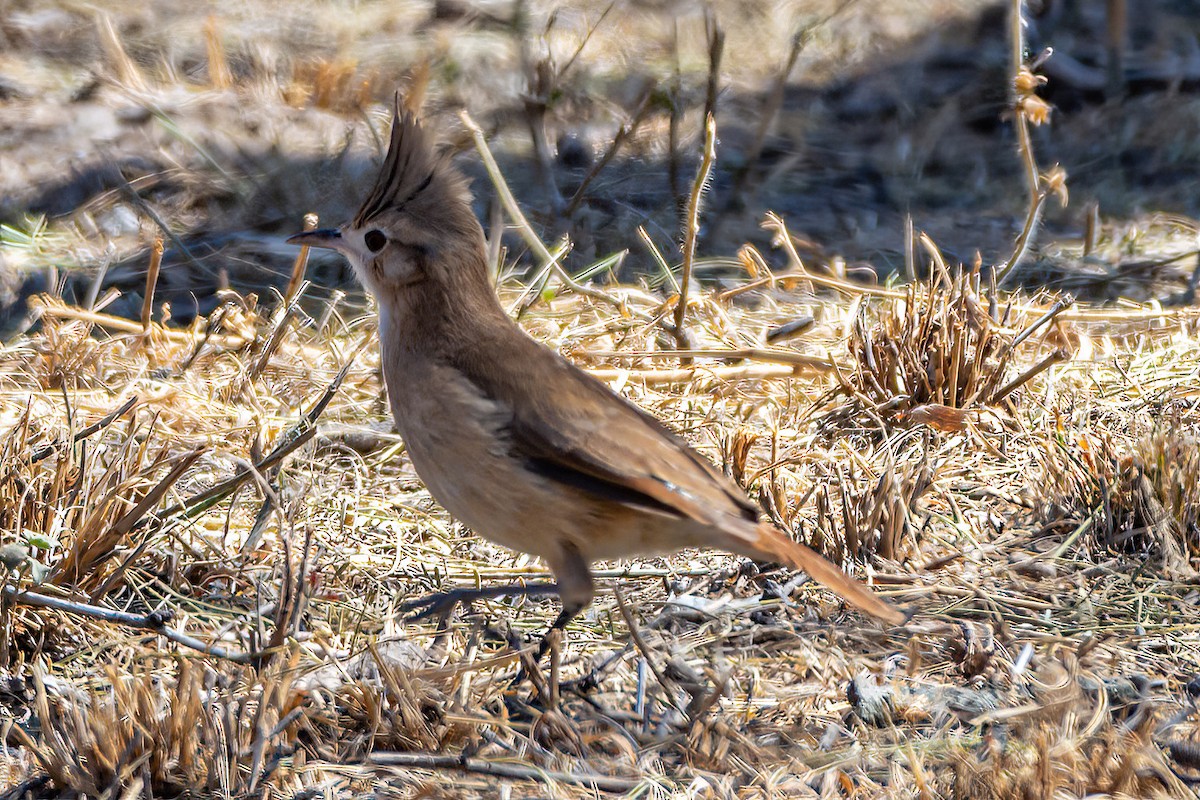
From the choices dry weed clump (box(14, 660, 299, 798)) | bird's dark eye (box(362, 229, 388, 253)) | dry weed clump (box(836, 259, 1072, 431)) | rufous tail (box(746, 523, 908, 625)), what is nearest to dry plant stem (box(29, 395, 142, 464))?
bird's dark eye (box(362, 229, 388, 253))

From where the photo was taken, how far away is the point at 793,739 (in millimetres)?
2807

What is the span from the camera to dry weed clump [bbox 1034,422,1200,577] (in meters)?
3.45

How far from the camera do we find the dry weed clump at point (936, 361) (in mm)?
4137

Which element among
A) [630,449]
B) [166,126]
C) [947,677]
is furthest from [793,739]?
[166,126]

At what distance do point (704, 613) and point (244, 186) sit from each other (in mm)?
3914

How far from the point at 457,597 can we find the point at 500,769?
0.56m

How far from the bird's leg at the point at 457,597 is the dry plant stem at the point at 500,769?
47cm

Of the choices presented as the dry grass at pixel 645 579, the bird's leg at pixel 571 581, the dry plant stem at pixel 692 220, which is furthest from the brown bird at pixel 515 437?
the dry plant stem at pixel 692 220

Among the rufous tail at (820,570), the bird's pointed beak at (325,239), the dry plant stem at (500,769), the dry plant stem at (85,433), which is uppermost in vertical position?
the bird's pointed beak at (325,239)

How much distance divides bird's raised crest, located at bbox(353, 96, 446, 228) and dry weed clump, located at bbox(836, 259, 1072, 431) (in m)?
1.55

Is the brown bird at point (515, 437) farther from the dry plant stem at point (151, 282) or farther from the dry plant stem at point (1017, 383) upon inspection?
the dry plant stem at point (1017, 383)

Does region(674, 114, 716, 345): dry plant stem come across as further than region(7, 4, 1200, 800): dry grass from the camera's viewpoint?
Yes

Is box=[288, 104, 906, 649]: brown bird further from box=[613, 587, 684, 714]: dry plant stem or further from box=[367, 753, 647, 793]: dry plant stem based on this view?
box=[367, 753, 647, 793]: dry plant stem

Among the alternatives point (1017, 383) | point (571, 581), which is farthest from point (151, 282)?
point (1017, 383)
